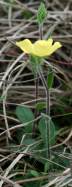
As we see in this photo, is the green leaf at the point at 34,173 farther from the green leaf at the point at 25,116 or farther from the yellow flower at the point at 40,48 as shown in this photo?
the yellow flower at the point at 40,48

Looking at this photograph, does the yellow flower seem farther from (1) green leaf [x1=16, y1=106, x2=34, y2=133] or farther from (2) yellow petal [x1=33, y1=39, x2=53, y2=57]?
(1) green leaf [x1=16, y1=106, x2=34, y2=133]

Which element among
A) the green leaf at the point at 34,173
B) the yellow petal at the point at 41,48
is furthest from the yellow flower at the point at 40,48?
the green leaf at the point at 34,173

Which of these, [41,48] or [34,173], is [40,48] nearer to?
[41,48]

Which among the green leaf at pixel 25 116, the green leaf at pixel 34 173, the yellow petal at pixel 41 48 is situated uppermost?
the yellow petal at pixel 41 48

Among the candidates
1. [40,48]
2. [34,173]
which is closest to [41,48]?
[40,48]

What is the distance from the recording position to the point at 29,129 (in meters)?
1.30

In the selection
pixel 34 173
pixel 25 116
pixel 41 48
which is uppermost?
pixel 41 48

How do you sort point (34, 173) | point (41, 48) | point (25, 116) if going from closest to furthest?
1. point (41, 48)
2. point (34, 173)
3. point (25, 116)

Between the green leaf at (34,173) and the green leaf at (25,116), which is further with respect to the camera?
the green leaf at (25,116)

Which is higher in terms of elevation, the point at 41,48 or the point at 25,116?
the point at 41,48

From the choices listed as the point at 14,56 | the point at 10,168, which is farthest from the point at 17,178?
the point at 14,56

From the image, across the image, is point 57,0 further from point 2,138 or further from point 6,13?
point 2,138

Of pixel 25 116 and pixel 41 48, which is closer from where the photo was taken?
pixel 41 48

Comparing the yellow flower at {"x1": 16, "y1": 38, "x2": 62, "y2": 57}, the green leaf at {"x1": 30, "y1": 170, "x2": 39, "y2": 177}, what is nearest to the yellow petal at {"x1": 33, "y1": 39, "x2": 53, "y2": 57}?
the yellow flower at {"x1": 16, "y1": 38, "x2": 62, "y2": 57}
